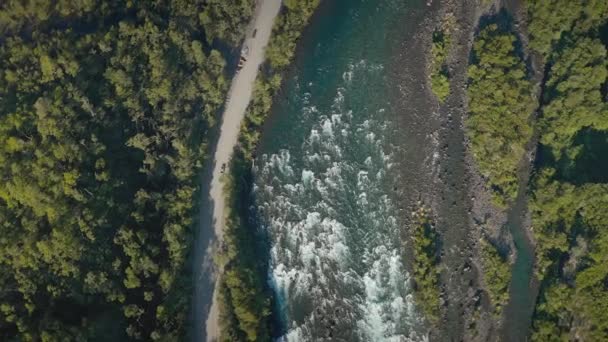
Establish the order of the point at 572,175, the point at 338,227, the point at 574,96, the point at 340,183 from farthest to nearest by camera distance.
→ the point at 340,183
the point at 338,227
the point at 572,175
the point at 574,96

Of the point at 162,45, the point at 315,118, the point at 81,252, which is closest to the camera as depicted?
the point at 81,252

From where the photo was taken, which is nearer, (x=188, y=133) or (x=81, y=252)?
(x=81, y=252)

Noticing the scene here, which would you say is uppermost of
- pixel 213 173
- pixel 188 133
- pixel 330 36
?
pixel 330 36

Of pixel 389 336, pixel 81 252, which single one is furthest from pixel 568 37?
pixel 81 252

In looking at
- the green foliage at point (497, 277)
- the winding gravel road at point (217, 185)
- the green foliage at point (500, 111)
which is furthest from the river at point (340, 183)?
the green foliage at point (500, 111)

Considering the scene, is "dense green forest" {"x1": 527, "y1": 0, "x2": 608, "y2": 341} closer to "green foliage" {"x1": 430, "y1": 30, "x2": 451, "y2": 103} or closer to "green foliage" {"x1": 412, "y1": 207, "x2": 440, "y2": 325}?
"green foliage" {"x1": 430, "y1": 30, "x2": 451, "y2": 103}

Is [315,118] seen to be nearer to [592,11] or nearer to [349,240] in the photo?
[349,240]

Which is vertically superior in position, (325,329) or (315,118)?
(315,118)

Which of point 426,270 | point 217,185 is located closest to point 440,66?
point 426,270

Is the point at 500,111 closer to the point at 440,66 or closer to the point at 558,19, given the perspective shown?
the point at 440,66
